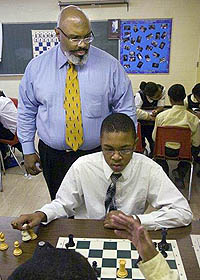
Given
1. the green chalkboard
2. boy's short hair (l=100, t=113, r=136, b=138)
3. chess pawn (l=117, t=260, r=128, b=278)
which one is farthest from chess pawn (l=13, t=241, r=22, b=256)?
the green chalkboard

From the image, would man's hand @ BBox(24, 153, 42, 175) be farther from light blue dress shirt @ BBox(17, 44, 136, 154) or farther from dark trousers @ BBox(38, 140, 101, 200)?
light blue dress shirt @ BBox(17, 44, 136, 154)

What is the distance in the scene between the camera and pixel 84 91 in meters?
1.94

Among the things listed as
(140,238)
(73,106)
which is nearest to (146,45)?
(73,106)

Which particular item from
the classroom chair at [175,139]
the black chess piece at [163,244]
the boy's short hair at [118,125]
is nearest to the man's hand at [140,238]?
the black chess piece at [163,244]

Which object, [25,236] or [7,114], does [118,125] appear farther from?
[7,114]

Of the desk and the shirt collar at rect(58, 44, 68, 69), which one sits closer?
the desk

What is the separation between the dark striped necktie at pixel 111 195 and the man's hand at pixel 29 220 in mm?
366

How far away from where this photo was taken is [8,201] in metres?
3.37

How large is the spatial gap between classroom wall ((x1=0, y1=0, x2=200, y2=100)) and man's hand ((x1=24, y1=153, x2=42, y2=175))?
4176 mm

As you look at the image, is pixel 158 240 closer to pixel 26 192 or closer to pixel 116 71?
pixel 116 71

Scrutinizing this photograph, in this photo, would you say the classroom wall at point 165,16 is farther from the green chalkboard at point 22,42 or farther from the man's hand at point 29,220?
the man's hand at point 29,220

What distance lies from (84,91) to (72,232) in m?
0.93

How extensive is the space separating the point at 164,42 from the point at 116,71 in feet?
13.5

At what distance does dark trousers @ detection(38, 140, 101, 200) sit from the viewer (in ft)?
6.78
